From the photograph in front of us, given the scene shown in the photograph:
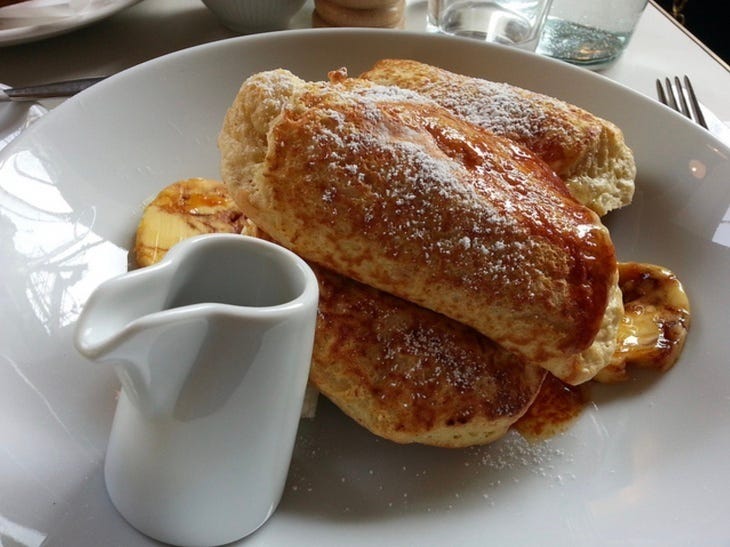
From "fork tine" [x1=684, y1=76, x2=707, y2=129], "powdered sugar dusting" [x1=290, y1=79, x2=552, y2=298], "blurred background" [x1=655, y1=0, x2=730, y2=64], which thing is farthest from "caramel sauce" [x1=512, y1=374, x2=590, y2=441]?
"blurred background" [x1=655, y1=0, x2=730, y2=64]

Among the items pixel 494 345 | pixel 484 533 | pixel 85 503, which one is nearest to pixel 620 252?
pixel 494 345

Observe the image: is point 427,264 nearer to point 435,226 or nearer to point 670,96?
point 435,226

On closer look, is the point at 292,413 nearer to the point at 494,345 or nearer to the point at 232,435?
the point at 232,435

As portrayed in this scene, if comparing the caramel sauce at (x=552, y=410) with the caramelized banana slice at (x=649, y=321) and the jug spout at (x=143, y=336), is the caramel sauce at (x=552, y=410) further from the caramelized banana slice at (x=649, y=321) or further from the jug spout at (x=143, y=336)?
the jug spout at (x=143, y=336)

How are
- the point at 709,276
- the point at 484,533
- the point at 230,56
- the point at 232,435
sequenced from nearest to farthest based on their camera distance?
the point at 232,435 < the point at 484,533 < the point at 709,276 < the point at 230,56

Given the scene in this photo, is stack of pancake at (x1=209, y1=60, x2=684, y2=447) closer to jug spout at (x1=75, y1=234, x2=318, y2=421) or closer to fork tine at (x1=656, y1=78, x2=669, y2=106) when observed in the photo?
jug spout at (x1=75, y1=234, x2=318, y2=421)

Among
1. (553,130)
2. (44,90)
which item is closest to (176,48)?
(44,90)
